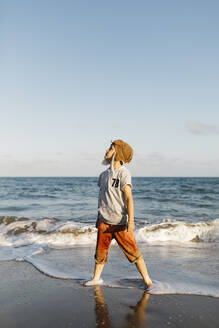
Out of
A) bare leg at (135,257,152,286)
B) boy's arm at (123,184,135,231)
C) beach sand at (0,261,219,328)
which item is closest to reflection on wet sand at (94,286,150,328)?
beach sand at (0,261,219,328)

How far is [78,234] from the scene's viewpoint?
308 inches

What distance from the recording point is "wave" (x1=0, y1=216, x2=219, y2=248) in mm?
7488

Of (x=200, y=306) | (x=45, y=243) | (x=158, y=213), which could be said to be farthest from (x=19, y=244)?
(x=158, y=213)

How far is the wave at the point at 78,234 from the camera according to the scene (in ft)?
24.6

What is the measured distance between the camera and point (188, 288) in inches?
153

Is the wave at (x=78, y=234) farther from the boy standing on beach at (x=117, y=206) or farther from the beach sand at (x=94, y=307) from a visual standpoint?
the boy standing on beach at (x=117, y=206)

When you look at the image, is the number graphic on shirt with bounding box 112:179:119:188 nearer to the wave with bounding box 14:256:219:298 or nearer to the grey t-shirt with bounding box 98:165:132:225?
the grey t-shirt with bounding box 98:165:132:225

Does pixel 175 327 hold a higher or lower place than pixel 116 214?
lower

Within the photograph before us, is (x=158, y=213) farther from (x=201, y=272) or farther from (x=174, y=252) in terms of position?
(x=201, y=272)

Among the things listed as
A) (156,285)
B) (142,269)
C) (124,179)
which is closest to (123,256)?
(156,285)

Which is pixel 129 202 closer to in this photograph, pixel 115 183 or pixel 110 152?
pixel 115 183

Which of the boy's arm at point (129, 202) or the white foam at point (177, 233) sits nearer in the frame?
the boy's arm at point (129, 202)

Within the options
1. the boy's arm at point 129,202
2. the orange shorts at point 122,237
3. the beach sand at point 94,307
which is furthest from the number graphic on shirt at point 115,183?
the beach sand at point 94,307

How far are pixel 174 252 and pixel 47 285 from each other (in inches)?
129
